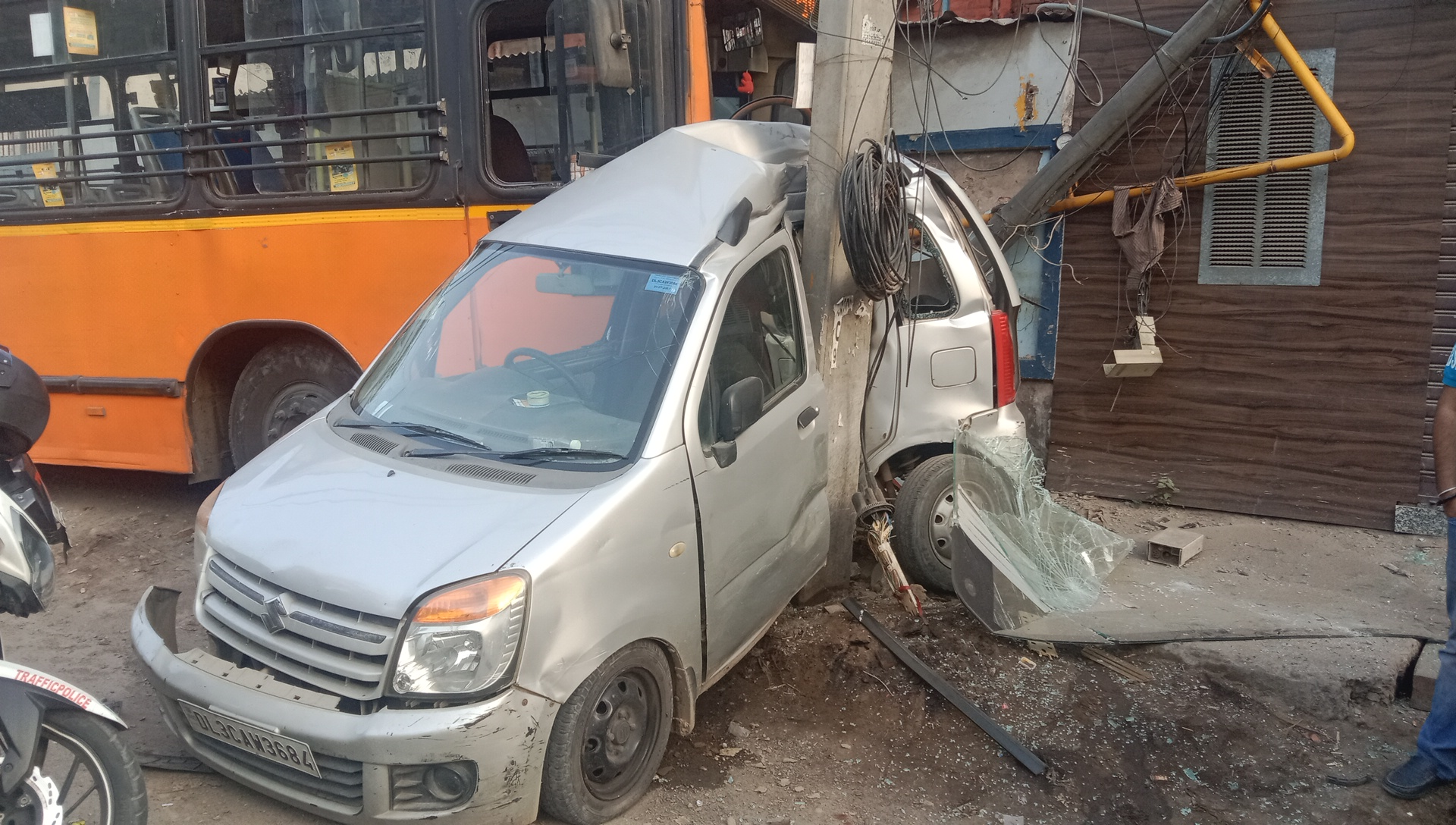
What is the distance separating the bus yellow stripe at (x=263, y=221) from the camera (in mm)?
5270

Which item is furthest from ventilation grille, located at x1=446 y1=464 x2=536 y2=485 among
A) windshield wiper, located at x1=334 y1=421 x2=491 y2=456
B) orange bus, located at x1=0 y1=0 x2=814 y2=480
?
orange bus, located at x1=0 y1=0 x2=814 y2=480

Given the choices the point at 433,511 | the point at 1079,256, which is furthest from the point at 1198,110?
the point at 433,511

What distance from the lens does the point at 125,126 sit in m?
5.88

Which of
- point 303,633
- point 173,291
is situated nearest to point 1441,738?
point 303,633

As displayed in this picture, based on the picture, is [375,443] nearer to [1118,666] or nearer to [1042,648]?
[1042,648]

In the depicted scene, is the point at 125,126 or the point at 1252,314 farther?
the point at 1252,314

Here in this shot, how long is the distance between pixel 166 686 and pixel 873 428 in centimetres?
334

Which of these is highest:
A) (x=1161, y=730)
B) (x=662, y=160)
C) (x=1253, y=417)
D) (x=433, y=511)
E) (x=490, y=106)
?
(x=490, y=106)

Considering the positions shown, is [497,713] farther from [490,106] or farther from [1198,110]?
[1198,110]

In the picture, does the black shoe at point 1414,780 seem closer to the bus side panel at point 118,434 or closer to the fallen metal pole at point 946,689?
the fallen metal pole at point 946,689

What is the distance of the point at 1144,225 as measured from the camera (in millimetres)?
6469

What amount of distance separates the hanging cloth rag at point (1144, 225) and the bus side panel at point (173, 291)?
410 centimetres

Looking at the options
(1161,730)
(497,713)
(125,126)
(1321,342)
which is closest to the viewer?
(497,713)

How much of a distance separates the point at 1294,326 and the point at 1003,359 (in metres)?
2.49
